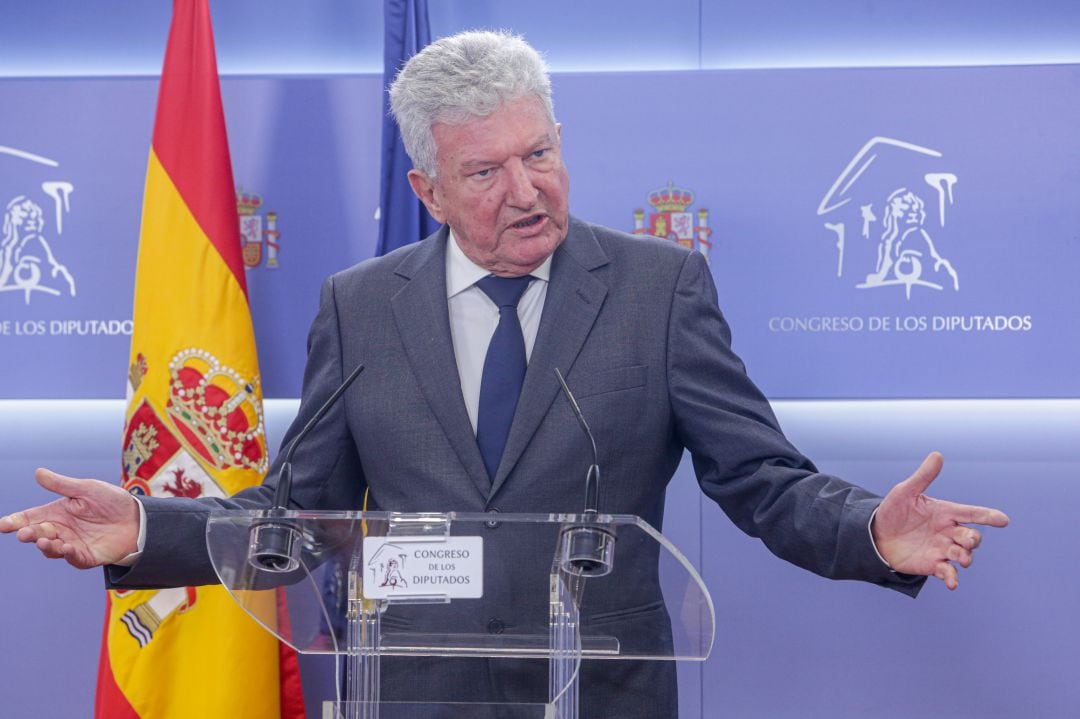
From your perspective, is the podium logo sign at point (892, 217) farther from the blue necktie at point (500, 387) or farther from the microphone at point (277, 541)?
the microphone at point (277, 541)

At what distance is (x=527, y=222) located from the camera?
6.92 feet

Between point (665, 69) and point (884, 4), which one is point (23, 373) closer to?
point (665, 69)

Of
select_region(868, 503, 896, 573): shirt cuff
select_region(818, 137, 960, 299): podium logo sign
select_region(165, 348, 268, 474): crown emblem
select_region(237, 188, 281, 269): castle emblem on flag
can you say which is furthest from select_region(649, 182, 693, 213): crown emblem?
select_region(868, 503, 896, 573): shirt cuff

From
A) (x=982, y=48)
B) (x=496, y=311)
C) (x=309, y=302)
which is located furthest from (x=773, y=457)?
(x=982, y=48)

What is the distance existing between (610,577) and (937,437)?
239cm

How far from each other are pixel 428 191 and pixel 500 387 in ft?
1.52

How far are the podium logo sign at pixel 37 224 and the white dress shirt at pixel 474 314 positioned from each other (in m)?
1.86

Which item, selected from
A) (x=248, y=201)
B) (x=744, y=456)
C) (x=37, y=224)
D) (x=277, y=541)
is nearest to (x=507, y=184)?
(x=744, y=456)

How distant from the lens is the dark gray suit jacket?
193 centimetres

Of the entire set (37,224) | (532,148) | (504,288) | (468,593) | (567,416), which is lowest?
(468,593)

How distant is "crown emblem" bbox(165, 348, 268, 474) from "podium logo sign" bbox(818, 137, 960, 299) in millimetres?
1702

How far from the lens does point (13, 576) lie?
12.5 feet

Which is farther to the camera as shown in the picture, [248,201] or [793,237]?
[248,201]

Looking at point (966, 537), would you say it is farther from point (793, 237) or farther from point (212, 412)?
point (212, 412)
